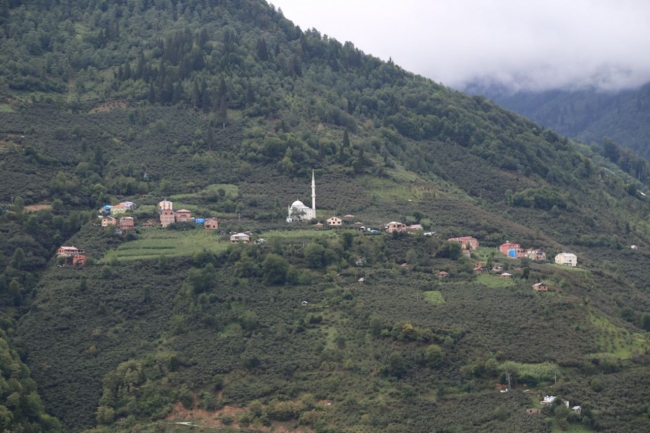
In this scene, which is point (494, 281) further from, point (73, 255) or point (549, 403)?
point (73, 255)

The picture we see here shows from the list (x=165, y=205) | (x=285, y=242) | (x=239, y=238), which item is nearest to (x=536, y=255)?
(x=285, y=242)

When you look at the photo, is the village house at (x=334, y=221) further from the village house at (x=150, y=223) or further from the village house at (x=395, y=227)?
the village house at (x=150, y=223)

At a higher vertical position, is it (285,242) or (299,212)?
(299,212)

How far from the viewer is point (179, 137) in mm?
111125

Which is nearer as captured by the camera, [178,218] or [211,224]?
[211,224]

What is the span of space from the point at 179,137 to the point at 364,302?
36.3 m

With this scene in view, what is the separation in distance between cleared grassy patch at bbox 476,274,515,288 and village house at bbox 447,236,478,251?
7636mm

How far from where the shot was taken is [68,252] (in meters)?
87.9

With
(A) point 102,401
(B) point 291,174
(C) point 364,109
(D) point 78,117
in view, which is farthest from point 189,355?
(C) point 364,109

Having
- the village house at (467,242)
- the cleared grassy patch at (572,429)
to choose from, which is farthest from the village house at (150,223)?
the cleared grassy patch at (572,429)

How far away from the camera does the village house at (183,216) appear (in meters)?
95.3

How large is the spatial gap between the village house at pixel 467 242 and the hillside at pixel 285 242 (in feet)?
4.39

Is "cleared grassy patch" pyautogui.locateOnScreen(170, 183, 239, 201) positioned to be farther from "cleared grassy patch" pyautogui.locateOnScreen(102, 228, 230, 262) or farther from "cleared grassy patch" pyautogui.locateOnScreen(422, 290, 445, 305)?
"cleared grassy patch" pyautogui.locateOnScreen(422, 290, 445, 305)

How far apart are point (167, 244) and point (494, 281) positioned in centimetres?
2434
